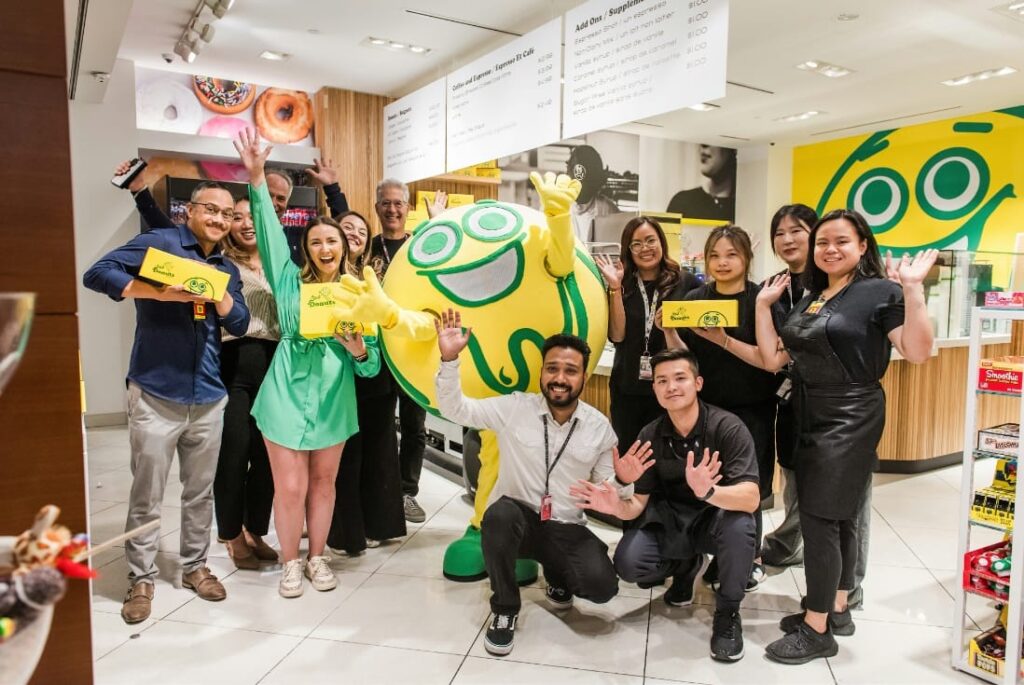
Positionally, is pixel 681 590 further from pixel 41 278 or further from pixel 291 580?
pixel 41 278

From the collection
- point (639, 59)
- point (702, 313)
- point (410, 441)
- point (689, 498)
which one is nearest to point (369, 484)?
point (410, 441)

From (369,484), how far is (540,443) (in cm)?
111

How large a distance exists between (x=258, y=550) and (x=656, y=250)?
86.5 inches

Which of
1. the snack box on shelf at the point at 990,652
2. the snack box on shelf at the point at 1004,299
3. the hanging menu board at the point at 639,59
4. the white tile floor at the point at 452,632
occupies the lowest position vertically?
the white tile floor at the point at 452,632

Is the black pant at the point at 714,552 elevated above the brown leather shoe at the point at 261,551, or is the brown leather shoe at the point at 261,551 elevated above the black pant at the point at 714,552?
the black pant at the point at 714,552

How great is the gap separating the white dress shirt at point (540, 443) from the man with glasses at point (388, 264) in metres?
1.13

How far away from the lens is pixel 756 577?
309 cm

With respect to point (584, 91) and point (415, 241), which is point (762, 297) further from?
point (584, 91)

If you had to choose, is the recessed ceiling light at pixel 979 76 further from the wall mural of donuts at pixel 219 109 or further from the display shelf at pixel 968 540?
the wall mural of donuts at pixel 219 109

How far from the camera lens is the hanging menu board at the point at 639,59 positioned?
2949 mm

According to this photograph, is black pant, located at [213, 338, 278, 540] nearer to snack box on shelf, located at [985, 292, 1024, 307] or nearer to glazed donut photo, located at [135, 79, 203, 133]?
snack box on shelf, located at [985, 292, 1024, 307]

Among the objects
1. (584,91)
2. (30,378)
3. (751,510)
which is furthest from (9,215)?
(584,91)

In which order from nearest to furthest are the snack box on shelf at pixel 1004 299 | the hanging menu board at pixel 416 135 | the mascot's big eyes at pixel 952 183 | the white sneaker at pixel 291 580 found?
the snack box on shelf at pixel 1004 299 < the white sneaker at pixel 291 580 < the hanging menu board at pixel 416 135 < the mascot's big eyes at pixel 952 183

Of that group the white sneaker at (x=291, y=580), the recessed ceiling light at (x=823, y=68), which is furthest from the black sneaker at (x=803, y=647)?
the recessed ceiling light at (x=823, y=68)
